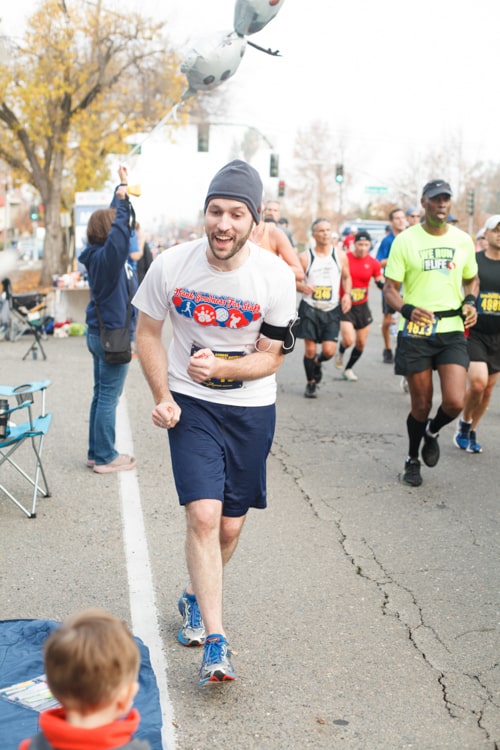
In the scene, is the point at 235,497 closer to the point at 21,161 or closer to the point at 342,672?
the point at 342,672

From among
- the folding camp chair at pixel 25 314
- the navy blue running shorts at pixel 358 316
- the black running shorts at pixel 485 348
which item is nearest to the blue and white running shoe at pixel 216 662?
the black running shorts at pixel 485 348

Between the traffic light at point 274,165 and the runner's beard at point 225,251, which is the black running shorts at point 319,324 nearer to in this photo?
the runner's beard at point 225,251

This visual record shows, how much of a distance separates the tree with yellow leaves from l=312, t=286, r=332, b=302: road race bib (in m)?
20.2

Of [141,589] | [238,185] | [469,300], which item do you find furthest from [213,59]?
[141,589]

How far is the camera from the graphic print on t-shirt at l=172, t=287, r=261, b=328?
3.95 m

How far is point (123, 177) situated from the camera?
6.63 meters

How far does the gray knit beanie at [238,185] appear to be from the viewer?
3.83 m

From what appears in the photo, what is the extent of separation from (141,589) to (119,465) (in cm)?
266

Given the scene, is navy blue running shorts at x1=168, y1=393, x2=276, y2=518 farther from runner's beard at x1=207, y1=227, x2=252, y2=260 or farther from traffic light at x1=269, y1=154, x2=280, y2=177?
traffic light at x1=269, y1=154, x2=280, y2=177

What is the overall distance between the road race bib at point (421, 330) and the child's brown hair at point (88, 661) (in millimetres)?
4867

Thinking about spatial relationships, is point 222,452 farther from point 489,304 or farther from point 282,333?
point 489,304

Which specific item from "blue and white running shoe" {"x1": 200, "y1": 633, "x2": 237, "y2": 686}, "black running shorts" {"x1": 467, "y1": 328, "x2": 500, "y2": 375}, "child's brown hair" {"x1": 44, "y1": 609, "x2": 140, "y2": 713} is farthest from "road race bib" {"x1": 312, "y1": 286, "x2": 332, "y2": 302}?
"child's brown hair" {"x1": 44, "y1": 609, "x2": 140, "y2": 713}

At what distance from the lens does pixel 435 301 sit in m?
6.74

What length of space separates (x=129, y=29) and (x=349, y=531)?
90.5 ft
